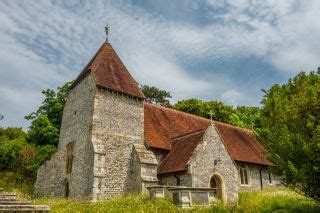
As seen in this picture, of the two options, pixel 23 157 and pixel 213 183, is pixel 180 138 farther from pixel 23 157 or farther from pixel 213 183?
pixel 23 157

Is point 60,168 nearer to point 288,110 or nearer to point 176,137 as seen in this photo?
point 176,137

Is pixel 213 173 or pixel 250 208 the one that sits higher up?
pixel 213 173

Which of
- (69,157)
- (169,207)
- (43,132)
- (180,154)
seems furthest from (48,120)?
(169,207)

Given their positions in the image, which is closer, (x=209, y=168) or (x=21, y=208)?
(x=21, y=208)

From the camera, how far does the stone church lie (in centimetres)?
1880

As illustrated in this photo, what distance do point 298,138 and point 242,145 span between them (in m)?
14.4

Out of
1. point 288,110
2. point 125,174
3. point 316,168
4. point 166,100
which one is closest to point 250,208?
point 316,168

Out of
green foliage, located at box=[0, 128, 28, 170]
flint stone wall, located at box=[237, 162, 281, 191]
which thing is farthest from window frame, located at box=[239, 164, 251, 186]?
green foliage, located at box=[0, 128, 28, 170]

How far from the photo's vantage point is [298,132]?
13.4 metres

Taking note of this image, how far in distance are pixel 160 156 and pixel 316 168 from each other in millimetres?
11762

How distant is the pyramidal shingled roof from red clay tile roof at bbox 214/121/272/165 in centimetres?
841

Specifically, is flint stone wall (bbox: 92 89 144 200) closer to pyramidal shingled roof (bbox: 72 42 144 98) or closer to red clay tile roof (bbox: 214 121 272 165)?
pyramidal shingled roof (bbox: 72 42 144 98)

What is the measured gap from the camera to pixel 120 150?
65.9 ft

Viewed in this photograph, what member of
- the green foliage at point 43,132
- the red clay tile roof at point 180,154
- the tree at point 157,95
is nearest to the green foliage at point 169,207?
the red clay tile roof at point 180,154
